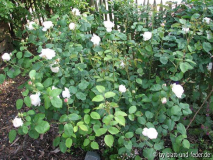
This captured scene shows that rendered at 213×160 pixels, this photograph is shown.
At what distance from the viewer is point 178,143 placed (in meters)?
1.46

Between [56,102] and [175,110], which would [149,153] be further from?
[56,102]

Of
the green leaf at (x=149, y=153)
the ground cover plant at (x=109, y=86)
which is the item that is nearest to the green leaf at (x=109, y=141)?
the ground cover plant at (x=109, y=86)

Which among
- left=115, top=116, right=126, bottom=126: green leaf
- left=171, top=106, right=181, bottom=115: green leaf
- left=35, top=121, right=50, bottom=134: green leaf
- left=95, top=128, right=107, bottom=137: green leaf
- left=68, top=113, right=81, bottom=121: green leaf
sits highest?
left=35, top=121, right=50, bottom=134: green leaf

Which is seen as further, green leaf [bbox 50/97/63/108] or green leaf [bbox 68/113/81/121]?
green leaf [bbox 68/113/81/121]

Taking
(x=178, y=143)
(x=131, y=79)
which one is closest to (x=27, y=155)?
(x=131, y=79)

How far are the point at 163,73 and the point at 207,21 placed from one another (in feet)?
1.79

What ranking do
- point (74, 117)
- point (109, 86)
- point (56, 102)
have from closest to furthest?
point (56, 102)
point (74, 117)
point (109, 86)

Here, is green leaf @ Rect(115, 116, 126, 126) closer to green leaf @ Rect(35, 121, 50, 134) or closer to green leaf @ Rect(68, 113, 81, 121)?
green leaf @ Rect(68, 113, 81, 121)

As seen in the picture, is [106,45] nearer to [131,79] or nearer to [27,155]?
[131,79]

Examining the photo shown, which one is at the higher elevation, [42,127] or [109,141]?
[42,127]

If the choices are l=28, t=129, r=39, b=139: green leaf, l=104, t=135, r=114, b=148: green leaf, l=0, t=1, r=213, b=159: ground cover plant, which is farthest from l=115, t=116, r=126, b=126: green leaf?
l=28, t=129, r=39, b=139: green leaf

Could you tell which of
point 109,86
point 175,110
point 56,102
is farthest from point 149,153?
point 56,102

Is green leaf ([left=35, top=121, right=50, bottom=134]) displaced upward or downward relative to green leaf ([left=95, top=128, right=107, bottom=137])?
upward

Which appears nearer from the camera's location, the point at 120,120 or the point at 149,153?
the point at 120,120
